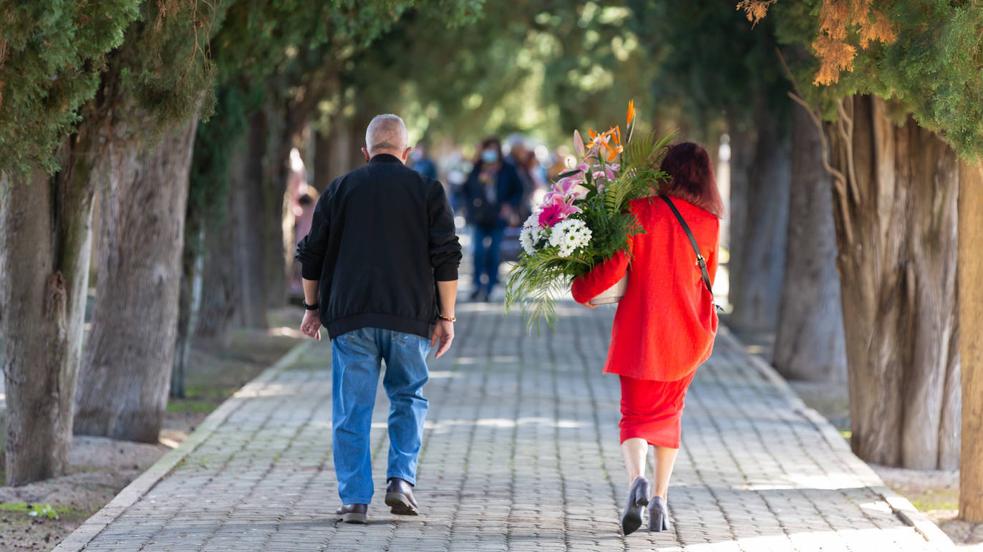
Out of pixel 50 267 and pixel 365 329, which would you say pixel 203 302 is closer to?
pixel 50 267

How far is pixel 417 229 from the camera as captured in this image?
7.69 m

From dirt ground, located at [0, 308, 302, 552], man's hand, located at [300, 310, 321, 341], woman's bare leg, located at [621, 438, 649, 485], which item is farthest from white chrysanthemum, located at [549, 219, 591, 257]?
dirt ground, located at [0, 308, 302, 552]

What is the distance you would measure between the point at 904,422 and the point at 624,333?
12.5 feet

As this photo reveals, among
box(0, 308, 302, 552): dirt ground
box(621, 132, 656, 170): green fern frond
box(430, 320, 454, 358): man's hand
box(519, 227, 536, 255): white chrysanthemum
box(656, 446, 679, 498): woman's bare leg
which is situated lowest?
box(0, 308, 302, 552): dirt ground

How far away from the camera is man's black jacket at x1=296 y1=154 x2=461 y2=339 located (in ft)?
25.1

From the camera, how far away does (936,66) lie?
25.7ft

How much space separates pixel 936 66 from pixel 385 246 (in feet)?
8.80

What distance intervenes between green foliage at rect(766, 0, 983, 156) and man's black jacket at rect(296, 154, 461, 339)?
2.18 metres

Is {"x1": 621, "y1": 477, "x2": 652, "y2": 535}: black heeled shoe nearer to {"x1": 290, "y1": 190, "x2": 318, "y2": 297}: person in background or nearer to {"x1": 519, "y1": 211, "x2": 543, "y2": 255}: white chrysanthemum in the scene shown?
{"x1": 519, "y1": 211, "x2": 543, "y2": 255}: white chrysanthemum

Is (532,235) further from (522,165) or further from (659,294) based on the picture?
(522,165)

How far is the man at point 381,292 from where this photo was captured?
7645 mm

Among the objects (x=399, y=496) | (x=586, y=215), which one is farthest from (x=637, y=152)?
(x=399, y=496)

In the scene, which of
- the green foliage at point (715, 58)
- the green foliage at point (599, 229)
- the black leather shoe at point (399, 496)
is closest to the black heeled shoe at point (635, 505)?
→ the green foliage at point (599, 229)

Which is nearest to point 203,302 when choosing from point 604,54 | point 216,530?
point 216,530
